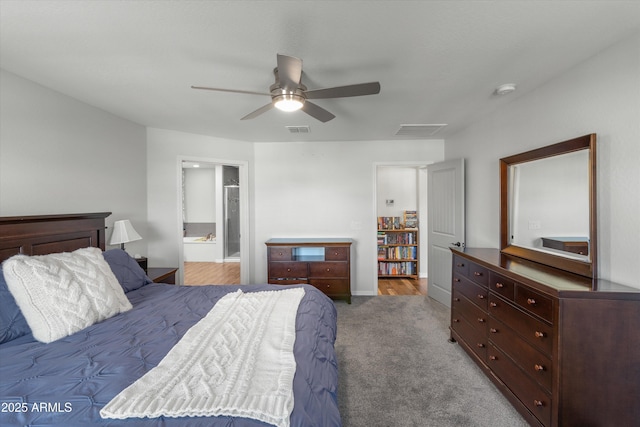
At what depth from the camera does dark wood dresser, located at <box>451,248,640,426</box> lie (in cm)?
137

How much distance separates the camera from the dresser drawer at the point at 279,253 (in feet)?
12.1

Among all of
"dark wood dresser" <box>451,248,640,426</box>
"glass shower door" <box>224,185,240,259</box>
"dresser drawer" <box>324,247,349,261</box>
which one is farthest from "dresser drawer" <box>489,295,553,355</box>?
"glass shower door" <box>224,185,240,259</box>

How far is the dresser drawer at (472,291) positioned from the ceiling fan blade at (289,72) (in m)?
2.23

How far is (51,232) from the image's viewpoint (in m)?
2.05

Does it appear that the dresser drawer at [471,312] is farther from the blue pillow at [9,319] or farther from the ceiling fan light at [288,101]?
the blue pillow at [9,319]

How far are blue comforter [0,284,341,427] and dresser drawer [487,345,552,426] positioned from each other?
1.31 meters

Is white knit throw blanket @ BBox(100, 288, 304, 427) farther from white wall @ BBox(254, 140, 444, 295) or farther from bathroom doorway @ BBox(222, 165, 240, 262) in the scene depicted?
bathroom doorway @ BBox(222, 165, 240, 262)

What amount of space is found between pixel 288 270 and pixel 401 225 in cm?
260

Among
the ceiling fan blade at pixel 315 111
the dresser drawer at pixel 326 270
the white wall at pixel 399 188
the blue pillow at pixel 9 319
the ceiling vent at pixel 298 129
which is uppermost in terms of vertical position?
the ceiling vent at pixel 298 129

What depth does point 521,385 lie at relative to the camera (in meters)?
1.69

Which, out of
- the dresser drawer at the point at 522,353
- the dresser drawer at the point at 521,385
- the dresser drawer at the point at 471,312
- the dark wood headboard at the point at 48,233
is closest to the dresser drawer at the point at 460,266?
the dresser drawer at the point at 471,312

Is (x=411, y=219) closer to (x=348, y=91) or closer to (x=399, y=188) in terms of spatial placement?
(x=399, y=188)

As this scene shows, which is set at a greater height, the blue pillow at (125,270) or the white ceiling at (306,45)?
the white ceiling at (306,45)

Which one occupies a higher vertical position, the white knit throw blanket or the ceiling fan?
the ceiling fan
